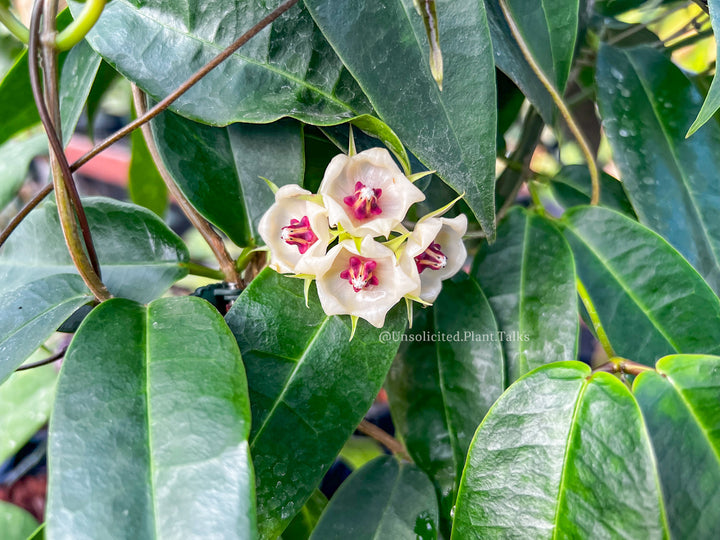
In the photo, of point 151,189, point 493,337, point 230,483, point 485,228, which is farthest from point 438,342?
point 151,189

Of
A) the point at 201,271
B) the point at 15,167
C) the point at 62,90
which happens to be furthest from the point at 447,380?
the point at 15,167

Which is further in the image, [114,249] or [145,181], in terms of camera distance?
[145,181]

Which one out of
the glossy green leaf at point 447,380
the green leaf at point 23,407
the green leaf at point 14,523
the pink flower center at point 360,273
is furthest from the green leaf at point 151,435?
the green leaf at point 14,523

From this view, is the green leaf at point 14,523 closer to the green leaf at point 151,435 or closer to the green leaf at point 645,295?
the green leaf at point 151,435

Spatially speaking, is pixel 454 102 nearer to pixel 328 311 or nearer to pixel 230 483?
pixel 328 311

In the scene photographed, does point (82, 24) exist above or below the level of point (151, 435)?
above

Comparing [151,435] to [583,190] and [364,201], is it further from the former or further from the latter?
[583,190]

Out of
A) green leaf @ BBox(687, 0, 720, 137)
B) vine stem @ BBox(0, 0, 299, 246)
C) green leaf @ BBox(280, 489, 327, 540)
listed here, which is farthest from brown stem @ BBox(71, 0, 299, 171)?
green leaf @ BBox(280, 489, 327, 540)
